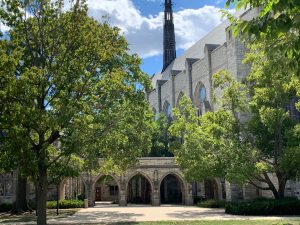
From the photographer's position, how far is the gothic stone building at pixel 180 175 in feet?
129

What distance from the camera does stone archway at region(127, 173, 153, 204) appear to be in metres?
49.1

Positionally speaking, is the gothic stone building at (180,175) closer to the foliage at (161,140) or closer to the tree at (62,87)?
the foliage at (161,140)

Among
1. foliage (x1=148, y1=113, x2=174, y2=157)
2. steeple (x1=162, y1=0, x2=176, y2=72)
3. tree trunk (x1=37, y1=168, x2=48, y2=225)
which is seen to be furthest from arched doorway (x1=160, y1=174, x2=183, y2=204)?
steeple (x1=162, y1=0, x2=176, y2=72)

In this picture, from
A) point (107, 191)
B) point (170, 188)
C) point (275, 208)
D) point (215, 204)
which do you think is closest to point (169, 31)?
point (107, 191)

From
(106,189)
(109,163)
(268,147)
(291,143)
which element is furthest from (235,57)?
(106,189)

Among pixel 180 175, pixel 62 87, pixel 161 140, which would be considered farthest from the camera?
pixel 161 140

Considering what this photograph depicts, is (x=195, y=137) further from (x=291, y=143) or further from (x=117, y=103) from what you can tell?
(x=117, y=103)

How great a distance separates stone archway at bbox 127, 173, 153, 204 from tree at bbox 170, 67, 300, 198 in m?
20.9

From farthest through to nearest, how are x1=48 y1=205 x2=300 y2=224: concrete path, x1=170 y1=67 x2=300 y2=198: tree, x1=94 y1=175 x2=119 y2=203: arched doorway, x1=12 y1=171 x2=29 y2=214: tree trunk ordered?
x1=94 y1=175 x2=119 y2=203: arched doorway, x1=12 y1=171 x2=29 y2=214: tree trunk, x1=170 y1=67 x2=300 y2=198: tree, x1=48 y1=205 x2=300 y2=224: concrete path

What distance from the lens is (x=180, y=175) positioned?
144 ft

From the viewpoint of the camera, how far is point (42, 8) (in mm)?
19094

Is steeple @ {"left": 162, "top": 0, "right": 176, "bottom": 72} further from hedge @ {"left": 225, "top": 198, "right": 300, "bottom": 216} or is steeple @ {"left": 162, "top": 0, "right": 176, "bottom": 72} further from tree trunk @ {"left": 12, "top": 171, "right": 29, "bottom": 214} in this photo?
hedge @ {"left": 225, "top": 198, "right": 300, "bottom": 216}

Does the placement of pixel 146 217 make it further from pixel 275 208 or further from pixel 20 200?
pixel 20 200

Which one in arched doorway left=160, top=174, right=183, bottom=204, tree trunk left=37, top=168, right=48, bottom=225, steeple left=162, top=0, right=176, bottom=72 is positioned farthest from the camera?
steeple left=162, top=0, right=176, bottom=72
